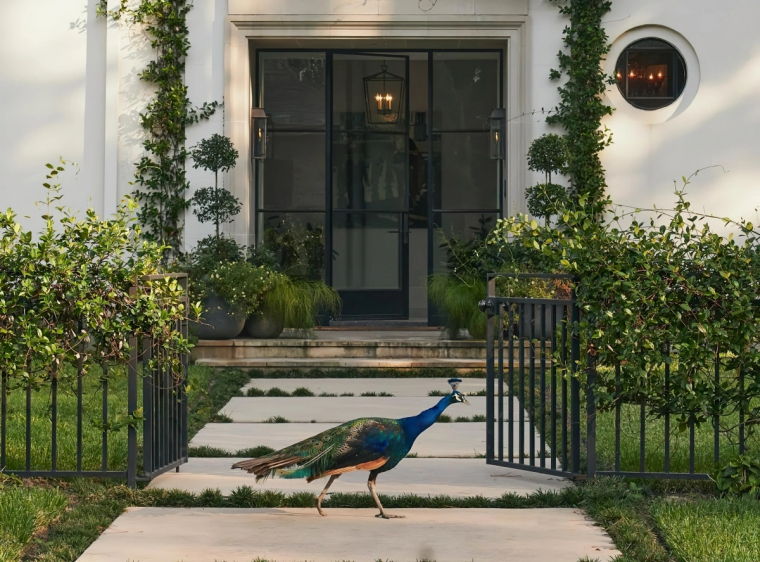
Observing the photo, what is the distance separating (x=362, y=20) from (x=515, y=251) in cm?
365

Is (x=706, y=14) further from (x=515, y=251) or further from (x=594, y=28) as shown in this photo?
(x=515, y=251)

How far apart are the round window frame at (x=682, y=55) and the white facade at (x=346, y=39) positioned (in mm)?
17

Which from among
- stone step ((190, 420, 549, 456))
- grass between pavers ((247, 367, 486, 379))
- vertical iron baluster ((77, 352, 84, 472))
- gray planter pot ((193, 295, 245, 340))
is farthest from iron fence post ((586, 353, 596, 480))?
gray planter pot ((193, 295, 245, 340))

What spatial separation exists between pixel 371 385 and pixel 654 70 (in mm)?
5916

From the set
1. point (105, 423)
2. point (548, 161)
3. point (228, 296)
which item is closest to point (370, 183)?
point (548, 161)

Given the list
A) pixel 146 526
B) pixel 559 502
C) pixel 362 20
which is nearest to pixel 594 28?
pixel 362 20

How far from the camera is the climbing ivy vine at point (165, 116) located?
44.1 ft

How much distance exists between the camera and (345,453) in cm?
552

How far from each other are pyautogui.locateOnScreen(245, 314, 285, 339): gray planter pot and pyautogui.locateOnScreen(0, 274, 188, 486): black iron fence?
4954 millimetres

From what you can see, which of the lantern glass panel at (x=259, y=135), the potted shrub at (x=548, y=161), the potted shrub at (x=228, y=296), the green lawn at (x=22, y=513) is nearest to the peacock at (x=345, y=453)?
the green lawn at (x=22, y=513)

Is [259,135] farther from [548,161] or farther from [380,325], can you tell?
[548,161]

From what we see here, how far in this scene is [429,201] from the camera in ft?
48.0

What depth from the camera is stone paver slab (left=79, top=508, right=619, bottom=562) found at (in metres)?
4.98

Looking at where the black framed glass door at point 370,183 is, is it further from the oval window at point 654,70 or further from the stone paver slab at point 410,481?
the stone paver slab at point 410,481
